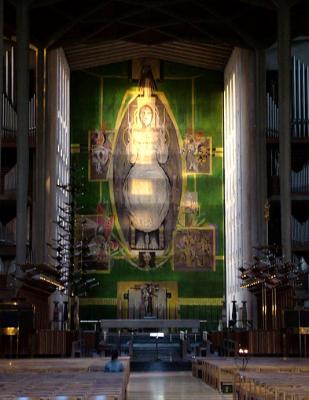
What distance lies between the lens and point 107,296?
40219 millimetres

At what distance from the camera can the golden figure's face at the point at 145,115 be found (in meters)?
41.8

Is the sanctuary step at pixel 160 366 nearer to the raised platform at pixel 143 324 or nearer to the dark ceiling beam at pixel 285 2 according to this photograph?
the raised platform at pixel 143 324

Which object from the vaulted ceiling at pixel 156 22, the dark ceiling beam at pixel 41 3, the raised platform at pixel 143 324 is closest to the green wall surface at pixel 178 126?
the vaulted ceiling at pixel 156 22

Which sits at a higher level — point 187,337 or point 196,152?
point 196,152

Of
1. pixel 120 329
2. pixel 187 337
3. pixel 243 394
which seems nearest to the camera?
pixel 243 394

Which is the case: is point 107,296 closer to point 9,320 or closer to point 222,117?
point 222,117

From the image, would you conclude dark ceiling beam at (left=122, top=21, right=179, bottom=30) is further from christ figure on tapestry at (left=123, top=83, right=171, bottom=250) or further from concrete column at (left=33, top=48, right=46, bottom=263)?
christ figure on tapestry at (left=123, top=83, right=171, bottom=250)

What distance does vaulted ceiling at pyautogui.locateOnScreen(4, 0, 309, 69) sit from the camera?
33.1 metres

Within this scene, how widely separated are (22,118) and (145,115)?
483 inches

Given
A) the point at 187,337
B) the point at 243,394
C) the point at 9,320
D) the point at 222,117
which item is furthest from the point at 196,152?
the point at 243,394

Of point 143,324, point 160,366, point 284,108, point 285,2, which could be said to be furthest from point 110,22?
point 160,366

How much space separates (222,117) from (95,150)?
18.4 feet

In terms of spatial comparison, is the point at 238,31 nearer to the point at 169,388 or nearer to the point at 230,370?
the point at 169,388

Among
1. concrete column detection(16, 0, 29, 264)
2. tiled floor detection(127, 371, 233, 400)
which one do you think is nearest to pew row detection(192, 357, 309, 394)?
tiled floor detection(127, 371, 233, 400)
